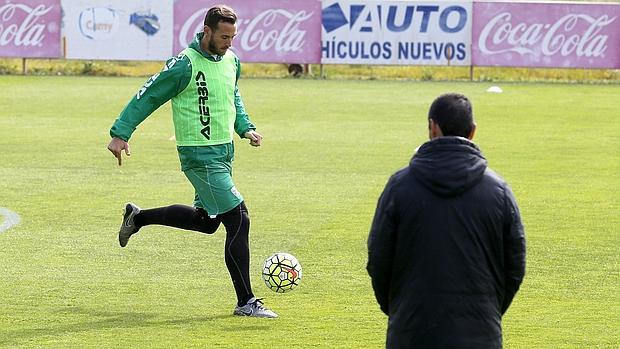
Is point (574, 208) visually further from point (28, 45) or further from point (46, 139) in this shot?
point (28, 45)

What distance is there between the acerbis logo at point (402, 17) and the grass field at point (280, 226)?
768 cm

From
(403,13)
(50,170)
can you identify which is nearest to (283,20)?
(403,13)

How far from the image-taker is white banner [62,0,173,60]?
35125 millimetres

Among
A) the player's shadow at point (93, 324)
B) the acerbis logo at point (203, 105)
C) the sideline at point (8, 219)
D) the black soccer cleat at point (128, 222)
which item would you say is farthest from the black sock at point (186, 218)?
the sideline at point (8, 219)

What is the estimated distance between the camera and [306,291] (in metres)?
10.1

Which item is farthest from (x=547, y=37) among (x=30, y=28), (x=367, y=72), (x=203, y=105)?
(x=203, y=105)

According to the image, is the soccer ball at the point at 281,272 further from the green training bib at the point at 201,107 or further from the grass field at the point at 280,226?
the green training bib at the point at 201,107

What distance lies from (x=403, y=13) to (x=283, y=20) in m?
3.01

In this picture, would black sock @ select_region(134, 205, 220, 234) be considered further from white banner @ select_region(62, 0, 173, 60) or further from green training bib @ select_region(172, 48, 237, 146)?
white banner @ select_region(62, 0, 173, 60)

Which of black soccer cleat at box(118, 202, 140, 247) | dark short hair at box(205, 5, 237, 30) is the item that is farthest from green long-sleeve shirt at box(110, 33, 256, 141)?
black soccer cleat at box(118, 202, 140, 247)

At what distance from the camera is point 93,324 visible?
8.97 m

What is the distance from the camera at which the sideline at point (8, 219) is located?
1296 cm

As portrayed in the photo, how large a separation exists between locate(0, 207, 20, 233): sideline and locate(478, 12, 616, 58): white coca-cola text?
22.5 m

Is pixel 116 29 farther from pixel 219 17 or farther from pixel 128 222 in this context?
pixel 219 17
